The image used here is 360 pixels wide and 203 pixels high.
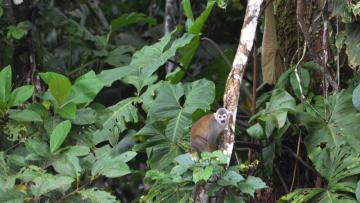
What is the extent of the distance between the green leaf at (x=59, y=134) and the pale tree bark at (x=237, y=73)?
90cm

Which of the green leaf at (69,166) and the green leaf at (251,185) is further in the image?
the green leaf at (69,166)

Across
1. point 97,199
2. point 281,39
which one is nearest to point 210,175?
point 97,199

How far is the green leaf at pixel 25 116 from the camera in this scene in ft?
14.0

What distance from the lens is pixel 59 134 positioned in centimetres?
410

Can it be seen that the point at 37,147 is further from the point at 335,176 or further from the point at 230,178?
the point at 335,176

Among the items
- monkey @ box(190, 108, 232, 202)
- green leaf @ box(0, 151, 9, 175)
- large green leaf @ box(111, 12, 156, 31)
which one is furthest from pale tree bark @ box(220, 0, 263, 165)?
large green leaf @ box(111, 12, 156, 31)

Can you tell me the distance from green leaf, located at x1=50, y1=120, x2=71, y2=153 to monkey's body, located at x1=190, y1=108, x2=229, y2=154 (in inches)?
36.8

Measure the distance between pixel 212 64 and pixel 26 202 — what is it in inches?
124

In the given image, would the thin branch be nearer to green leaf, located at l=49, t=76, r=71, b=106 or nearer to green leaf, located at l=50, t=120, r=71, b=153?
green leaf, located at l=49, t=76, r=71, b=106

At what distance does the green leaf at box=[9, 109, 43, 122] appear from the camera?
4.25 metres

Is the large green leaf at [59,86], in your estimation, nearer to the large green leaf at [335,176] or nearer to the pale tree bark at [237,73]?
the pale tree bark at [237,73]

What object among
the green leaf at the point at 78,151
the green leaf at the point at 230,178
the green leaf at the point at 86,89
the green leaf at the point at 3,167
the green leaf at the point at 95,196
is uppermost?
the green leaf at the point at 86,89

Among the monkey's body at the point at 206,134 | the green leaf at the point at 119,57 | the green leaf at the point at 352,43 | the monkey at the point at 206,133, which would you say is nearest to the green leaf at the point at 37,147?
the monkey at the point at 206,133

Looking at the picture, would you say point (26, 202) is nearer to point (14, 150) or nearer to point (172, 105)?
point (14, 150)
